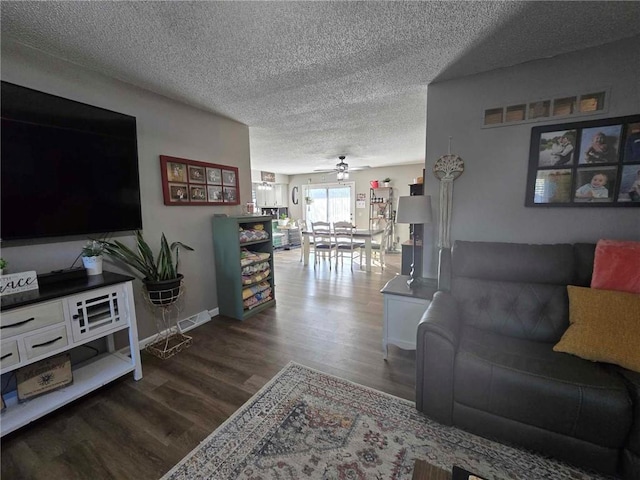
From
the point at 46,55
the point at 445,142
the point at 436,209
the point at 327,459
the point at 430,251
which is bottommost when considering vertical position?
the point at 327,459

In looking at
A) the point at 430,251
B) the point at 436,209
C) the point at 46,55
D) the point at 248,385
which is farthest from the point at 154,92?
the point at 430,251

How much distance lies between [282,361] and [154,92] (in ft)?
8.64

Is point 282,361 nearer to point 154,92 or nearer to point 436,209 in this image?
point 436,209

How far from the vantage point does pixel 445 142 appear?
2279mm

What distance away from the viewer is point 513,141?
6.73 ft

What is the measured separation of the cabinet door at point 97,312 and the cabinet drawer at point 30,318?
0.22 ft

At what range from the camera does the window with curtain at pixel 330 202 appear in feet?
25.5

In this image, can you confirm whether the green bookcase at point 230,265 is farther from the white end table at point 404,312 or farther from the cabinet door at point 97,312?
the white end table at point 404,312

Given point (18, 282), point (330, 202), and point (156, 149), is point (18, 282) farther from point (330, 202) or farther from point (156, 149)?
point (330, 202)

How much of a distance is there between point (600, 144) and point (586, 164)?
0.14 meters

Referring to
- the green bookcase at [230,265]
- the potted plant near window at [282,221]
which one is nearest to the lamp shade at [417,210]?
the green bookcase at [230,265]

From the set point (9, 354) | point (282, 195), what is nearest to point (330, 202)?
point (282, 195)

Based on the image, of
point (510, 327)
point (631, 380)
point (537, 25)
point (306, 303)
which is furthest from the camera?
point (306, 303)

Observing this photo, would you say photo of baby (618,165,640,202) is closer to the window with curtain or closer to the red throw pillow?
the red throw pillow
